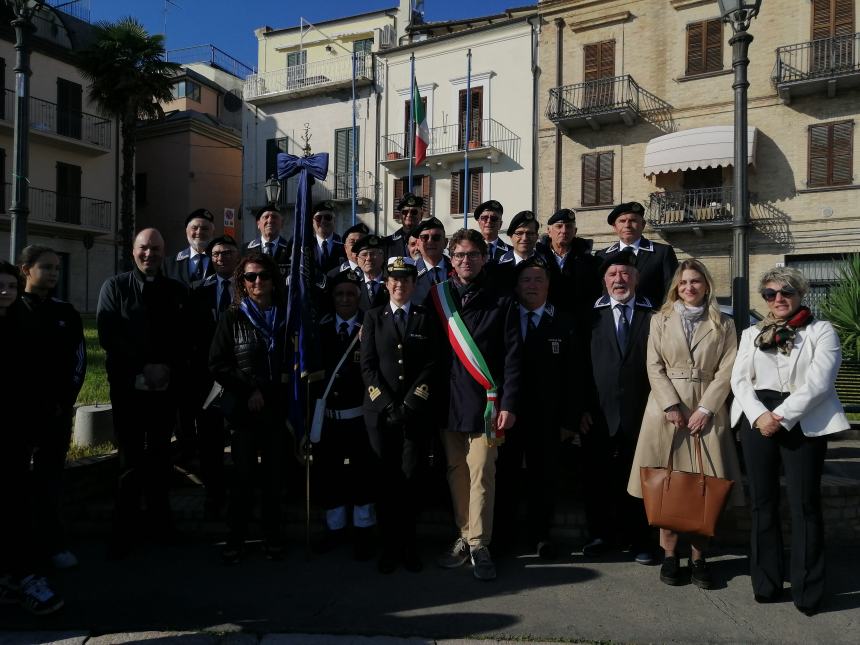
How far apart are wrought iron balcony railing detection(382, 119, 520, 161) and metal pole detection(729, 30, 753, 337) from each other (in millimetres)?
17469

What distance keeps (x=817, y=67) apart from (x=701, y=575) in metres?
19.4

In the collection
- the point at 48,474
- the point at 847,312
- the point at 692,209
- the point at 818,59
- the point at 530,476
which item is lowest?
the point at 530,476

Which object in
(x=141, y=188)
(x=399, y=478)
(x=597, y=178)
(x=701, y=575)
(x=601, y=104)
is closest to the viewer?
(x=701, y=575)

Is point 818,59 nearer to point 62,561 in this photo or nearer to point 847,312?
point 847,312

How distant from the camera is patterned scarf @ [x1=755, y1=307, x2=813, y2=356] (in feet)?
12.9

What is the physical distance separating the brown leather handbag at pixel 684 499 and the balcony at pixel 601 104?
61.6ft

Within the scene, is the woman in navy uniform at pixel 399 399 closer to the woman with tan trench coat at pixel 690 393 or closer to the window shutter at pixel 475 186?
the woman with tan trench coat at pixel 690 393

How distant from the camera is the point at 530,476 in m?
4.82

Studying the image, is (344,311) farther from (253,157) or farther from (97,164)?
(97,164)

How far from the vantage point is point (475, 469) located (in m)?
4.46

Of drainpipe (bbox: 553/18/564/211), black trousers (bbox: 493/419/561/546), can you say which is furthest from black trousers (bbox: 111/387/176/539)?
drainpipe (bbox: 553/18/564/211)

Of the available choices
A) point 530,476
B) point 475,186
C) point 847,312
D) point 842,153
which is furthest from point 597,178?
point 530,476

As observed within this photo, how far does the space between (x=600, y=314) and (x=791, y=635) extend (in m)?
2.23

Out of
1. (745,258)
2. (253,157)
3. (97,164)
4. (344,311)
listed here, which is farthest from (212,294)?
(97,164)
